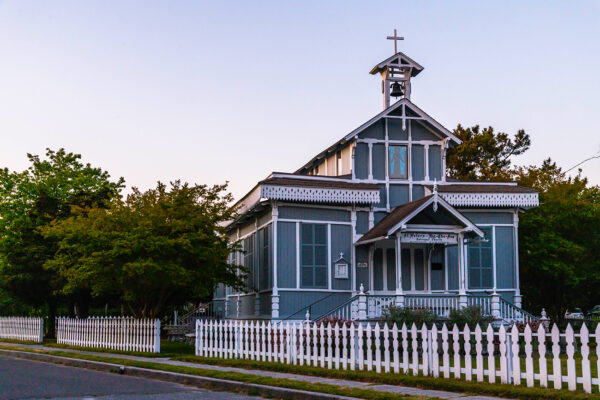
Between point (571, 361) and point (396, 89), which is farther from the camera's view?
point (396, 89)

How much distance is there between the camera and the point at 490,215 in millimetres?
27844

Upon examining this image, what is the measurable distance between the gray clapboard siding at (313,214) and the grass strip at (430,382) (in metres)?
8.75

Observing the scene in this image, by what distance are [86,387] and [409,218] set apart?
12893 millimetres

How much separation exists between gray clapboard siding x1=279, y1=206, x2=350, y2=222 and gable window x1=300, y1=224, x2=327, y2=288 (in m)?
0.29

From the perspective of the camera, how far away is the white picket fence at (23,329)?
29.5 m

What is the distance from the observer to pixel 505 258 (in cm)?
2770

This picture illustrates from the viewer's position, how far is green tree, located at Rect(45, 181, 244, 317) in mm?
22062

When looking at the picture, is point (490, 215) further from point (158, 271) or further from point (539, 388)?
point (539, 388)

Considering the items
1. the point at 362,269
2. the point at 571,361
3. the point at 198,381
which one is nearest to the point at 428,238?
the point at 362,269

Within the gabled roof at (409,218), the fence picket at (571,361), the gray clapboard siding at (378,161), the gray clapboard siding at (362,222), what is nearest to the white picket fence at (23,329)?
the gray clapboard siding at (362,222)

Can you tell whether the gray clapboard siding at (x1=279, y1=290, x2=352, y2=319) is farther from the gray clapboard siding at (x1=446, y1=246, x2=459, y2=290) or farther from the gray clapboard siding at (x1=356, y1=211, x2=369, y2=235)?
the gray clapboard siding at (x1=446, y1=246, x2=459, y2=290)

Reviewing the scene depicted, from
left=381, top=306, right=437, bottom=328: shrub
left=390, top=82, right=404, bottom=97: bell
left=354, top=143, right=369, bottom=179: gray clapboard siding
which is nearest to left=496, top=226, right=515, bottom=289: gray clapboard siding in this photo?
left=354, top=143, right=369, bottom=179: gray clapboard siding

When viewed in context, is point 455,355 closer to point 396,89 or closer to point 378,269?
point 378,269

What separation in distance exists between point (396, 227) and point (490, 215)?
5.79 m
